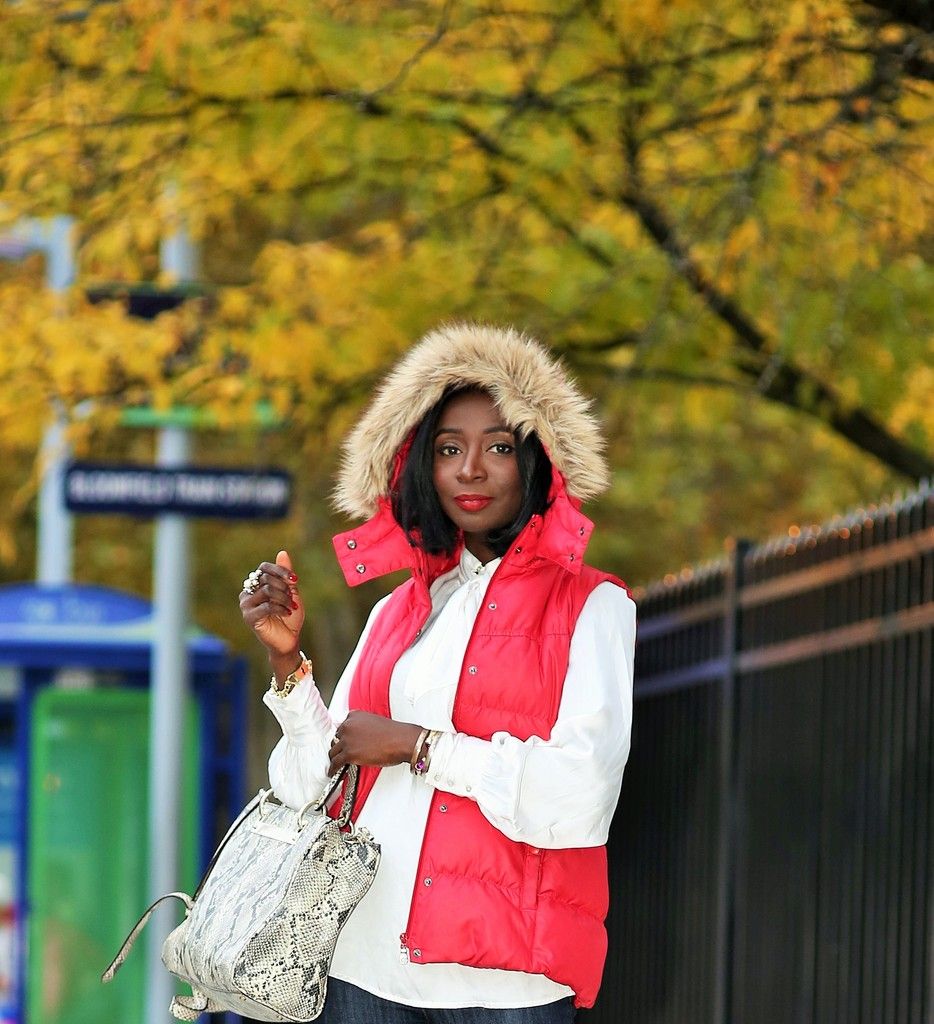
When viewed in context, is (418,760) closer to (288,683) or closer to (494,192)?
(288,683)

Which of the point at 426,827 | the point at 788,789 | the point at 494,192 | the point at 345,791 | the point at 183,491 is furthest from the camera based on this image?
the point at 183,491

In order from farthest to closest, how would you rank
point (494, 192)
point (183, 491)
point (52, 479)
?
point (52, 479) → point (183, 491) → point (494, 192)

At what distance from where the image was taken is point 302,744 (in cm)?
360

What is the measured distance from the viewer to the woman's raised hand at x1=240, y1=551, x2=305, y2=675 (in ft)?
11.6

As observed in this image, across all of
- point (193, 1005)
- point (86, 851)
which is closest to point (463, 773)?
point (193, 1005)

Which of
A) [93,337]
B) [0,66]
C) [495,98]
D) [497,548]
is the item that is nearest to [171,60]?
[0,66]

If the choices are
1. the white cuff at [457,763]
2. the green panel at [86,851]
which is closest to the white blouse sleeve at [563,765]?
the white cuff at [457,763]

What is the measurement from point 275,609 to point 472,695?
0.37 m

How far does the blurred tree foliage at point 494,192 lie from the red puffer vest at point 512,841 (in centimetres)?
230

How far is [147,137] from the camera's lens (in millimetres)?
6797

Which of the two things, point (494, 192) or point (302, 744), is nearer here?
point (302, 744)

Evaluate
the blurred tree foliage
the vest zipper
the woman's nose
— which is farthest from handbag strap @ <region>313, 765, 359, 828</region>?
the blurred tree foliage

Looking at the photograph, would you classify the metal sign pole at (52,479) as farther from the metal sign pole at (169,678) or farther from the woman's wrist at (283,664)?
the woman's wrist at (283,664)

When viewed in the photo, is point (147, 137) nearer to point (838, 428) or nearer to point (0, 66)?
point (0, 66)
